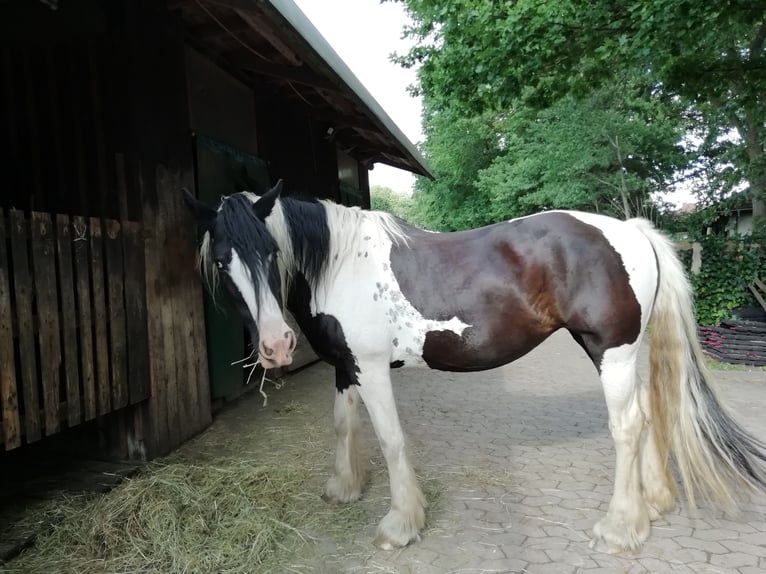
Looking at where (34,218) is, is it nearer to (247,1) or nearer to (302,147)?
(247,1)

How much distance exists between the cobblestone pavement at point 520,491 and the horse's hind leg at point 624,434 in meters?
0.14

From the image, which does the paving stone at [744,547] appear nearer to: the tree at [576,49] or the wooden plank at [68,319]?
the wooden plank at [68,319]

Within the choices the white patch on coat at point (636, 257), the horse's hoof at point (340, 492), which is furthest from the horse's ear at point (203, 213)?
the white patch on coat at point (636, 257)

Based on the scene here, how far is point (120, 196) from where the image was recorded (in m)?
3.21

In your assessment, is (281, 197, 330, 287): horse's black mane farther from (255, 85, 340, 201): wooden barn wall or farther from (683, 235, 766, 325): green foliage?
(683, 235, 766, 325): green foliage

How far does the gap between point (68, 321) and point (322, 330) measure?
1.45 metres

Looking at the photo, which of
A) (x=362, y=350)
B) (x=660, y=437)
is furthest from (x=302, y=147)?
(x=660, y=437)

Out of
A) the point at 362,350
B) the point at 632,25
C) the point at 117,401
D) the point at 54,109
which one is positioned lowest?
the point at 117,401

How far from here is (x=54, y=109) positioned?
139 inches

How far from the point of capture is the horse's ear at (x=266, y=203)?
82.6 inches

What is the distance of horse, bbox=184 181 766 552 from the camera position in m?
2.30

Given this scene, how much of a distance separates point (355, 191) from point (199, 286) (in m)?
5.09

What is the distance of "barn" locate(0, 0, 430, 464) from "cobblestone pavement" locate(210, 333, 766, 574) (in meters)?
1.22

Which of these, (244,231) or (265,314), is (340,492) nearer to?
(265,314)
